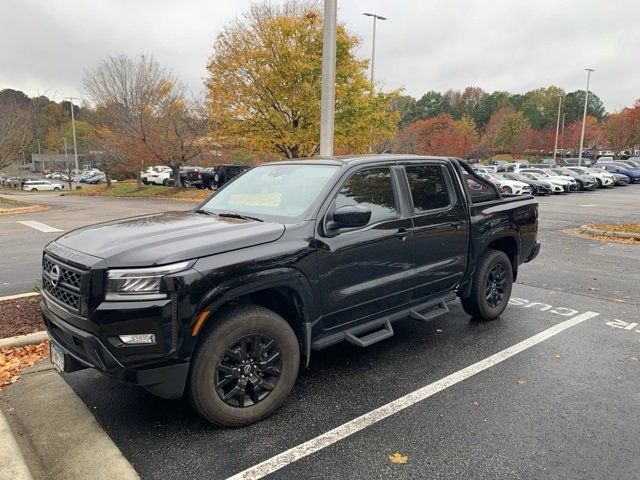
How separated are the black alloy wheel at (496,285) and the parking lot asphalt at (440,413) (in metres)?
0.28

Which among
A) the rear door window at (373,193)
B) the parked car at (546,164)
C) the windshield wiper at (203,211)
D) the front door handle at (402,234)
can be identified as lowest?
the front door handle at (402,234)

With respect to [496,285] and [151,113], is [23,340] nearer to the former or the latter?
[496,285]

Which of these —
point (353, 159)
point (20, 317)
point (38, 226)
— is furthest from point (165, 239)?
point (38, 226)

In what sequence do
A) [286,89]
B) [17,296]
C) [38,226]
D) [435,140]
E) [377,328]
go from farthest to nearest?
[435,140]
[286,89]
[38,226]
[17,296]
[377,328]

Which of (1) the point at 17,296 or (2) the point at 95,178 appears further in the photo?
(2) the point at 95,178

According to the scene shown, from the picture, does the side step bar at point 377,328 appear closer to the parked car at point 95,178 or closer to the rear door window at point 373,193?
the rear door window at point 373,193

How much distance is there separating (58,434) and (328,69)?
23.3 feet

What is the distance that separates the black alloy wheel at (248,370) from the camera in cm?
309

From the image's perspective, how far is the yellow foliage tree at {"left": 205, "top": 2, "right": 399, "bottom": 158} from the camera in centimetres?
1898

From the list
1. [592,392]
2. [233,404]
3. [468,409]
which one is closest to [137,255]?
[233,404]

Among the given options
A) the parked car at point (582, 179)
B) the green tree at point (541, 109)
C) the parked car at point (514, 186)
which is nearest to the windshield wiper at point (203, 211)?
the parked car at point (514, 186)

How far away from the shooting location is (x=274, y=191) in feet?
13.4

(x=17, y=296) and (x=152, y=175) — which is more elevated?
(x=152, y=175)

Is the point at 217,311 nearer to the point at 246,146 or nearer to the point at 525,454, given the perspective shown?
the point at 525,454
